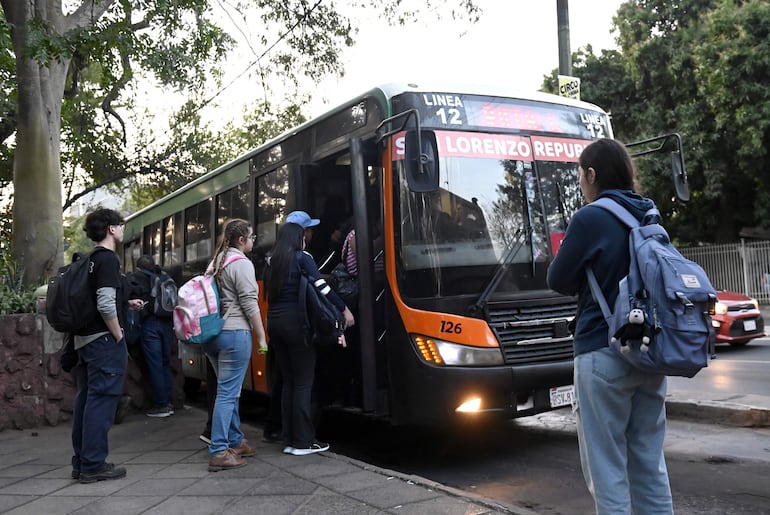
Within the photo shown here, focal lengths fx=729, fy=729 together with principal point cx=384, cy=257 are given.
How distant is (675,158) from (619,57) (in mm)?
19346

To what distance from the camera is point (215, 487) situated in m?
4.84

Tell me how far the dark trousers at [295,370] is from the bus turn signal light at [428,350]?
89 centimetres

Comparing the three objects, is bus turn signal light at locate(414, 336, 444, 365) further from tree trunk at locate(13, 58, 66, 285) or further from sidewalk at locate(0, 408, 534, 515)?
tree trunk at locate(13, 58, 66, 285)

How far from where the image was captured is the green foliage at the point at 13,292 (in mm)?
7762

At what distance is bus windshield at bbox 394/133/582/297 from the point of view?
5.53 metres

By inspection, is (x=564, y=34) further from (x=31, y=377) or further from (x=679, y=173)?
(x=31, y=377)

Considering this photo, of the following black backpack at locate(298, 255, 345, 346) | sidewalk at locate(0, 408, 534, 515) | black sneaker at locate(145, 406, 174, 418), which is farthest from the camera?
black sneaker at locate(145, 406, 174, 418)

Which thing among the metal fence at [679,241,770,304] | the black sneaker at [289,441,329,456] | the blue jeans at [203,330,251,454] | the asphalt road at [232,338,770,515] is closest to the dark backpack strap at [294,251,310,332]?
the blue jeans at [203,330,251,454]

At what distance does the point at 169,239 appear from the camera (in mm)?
10875

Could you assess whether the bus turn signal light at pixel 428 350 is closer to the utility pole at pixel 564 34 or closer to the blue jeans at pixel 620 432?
the blue jeans at pixel 620 432

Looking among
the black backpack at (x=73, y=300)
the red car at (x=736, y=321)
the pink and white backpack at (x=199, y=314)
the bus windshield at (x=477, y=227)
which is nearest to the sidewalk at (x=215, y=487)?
the pink and white backpack at (x=199, y=314)

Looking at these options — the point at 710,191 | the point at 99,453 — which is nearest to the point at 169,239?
the point at 99,453

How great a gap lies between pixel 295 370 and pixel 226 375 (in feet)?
1.82

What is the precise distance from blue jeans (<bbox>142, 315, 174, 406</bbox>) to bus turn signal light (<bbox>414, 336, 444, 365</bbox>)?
3957 mm
